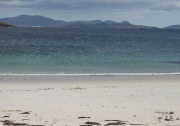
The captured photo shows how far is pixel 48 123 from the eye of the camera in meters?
11.7

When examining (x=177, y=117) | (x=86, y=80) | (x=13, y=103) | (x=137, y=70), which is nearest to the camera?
(x=177, y=117)

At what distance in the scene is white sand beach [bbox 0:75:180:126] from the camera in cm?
1212

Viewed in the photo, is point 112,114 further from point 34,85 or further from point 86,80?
point 86,80

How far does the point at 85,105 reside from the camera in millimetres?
15156

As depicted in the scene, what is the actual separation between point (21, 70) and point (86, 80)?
7.27 metres

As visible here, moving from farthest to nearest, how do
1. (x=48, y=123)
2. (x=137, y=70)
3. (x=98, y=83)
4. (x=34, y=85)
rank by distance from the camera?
(x=137, y=70) → (x=98, y=83) → (x=34, y=85) → (x=48, y=123)

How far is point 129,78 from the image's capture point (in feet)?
85.8

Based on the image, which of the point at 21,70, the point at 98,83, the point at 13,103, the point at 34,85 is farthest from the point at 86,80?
the point at 13,103

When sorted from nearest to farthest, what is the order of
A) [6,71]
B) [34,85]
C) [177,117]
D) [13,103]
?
[177,117] < [13,103] < [34,85] < [6,71]

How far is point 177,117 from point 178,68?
21.1 metres

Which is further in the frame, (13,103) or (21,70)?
(21,70)

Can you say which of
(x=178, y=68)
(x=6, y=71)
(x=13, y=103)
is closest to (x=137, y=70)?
(x=178, y=68)

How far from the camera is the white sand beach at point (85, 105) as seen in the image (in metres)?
12.1

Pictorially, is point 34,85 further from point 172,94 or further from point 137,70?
point 137,70
